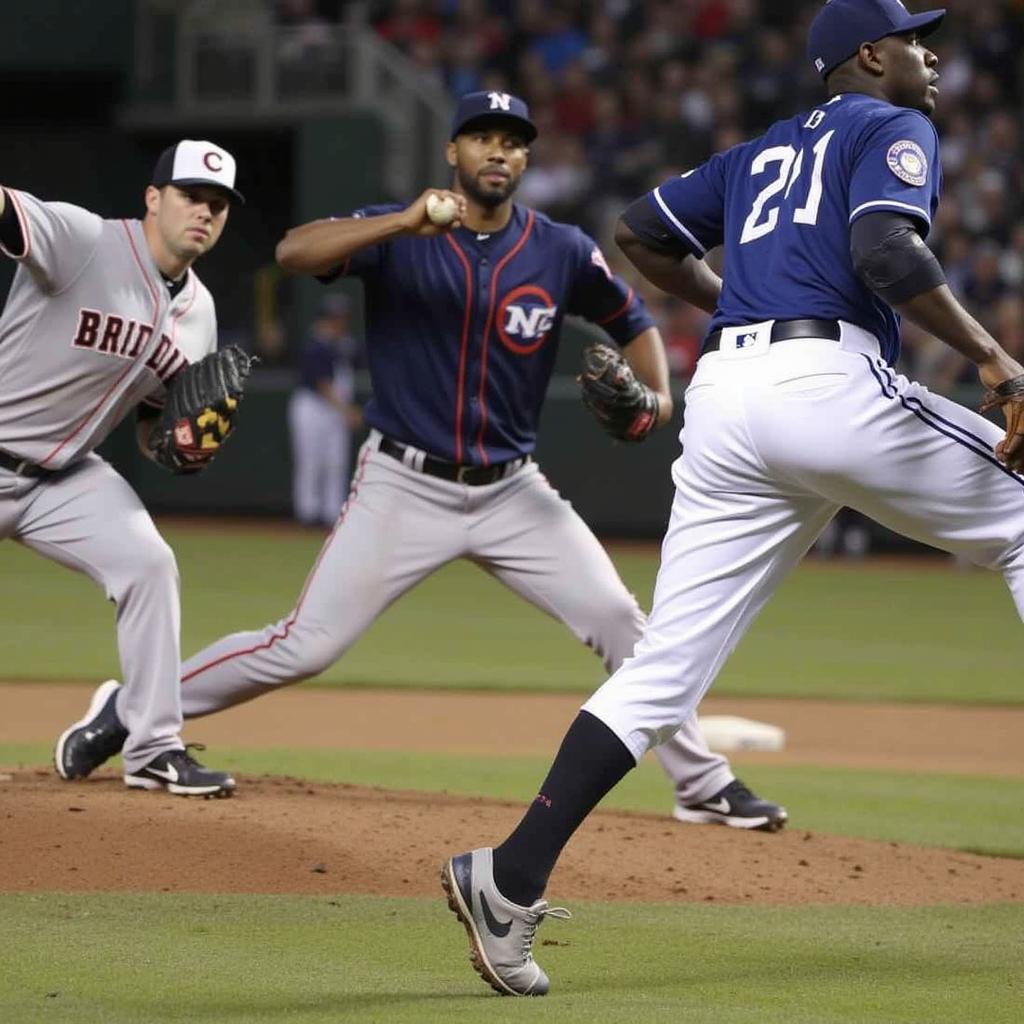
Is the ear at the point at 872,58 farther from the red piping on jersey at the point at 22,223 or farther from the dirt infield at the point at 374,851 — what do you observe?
the red piping on jersey at the point at 22,223

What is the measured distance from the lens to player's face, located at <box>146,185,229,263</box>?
18.2ft

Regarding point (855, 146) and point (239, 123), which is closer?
point (855, 146)

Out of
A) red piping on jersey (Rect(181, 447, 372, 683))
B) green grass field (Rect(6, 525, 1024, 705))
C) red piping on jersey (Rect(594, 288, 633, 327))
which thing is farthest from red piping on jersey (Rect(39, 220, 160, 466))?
green grass field (Rect(6, 525, 1024, 705))

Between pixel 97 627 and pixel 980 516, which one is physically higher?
pixel 980 516

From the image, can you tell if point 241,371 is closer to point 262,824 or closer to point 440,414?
point 440,414

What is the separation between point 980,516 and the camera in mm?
4027

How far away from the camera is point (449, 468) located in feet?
19.2

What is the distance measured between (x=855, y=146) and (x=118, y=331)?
234cm

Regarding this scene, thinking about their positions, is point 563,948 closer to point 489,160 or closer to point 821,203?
point 821,203

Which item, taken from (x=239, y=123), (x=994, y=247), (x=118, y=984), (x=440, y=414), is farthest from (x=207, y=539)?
(x=118, y=984)

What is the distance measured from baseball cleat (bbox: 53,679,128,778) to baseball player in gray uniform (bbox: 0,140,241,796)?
0.16 m

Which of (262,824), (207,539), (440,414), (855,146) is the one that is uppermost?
(855,146)

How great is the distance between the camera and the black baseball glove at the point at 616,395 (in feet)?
18.2

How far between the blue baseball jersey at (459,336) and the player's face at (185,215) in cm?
41
